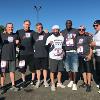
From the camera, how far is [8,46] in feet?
31.6

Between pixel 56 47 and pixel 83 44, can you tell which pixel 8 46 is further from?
pixel 83 44

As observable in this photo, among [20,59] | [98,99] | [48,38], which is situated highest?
[48,38]

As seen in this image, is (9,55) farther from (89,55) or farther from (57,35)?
(89,55)

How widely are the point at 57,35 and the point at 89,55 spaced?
1278mm

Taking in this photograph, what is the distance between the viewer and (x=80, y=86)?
10086mm

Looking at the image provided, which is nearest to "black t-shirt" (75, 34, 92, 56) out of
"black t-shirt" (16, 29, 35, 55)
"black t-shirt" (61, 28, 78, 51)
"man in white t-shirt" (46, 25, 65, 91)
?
"black t-shirt" (61, 28, 78, 51)

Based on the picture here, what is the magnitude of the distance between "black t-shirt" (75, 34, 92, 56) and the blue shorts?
232 mm

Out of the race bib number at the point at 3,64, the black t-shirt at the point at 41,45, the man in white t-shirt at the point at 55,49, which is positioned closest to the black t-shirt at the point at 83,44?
the man in white t-shirt at the point at 55,49

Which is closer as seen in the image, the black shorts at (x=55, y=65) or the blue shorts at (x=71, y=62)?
the blue shorts at (x=71, y=62)

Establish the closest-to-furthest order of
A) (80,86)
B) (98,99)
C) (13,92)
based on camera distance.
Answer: (98,99)
(13,92)
(80,86)

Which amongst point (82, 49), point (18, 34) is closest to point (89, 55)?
point (82, 49)

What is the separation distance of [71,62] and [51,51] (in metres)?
0.77

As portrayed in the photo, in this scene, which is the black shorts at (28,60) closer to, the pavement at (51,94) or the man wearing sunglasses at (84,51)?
the pavement at (51,94)

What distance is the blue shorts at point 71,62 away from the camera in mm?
9750
